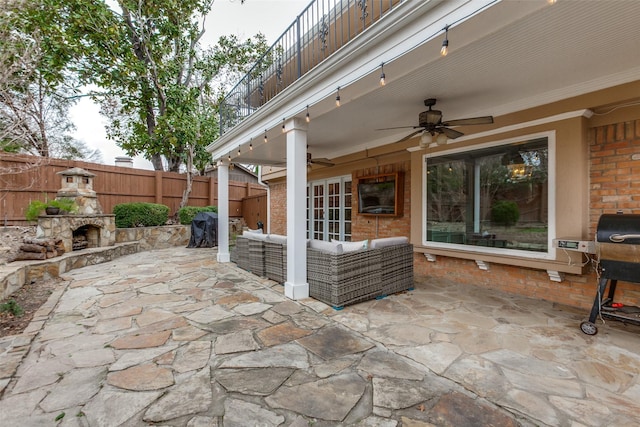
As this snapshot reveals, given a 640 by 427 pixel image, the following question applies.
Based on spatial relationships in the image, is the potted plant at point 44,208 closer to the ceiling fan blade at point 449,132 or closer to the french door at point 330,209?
the french door at point 330,209

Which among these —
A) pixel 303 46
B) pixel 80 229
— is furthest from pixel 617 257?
pixel 80 229

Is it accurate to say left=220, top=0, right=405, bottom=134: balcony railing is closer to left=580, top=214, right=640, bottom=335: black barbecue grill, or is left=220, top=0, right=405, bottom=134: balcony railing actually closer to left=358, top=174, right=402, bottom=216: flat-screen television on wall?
left=358, top=174, right=402, bottom=216: flat-screen television on wall

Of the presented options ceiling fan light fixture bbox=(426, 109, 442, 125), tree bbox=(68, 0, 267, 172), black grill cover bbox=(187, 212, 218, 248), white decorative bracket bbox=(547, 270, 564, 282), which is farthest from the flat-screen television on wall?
tree bbox=(68, 0, 267, 172)

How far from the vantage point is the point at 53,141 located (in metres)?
11.0

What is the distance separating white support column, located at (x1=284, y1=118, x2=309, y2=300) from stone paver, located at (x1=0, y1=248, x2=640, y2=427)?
0.82 ft

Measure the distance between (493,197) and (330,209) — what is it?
385 cm

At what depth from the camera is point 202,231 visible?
8445mm

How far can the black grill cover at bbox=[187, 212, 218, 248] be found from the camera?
841cm

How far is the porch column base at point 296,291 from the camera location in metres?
3.65

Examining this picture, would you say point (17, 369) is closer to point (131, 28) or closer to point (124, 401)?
point (124, 401)

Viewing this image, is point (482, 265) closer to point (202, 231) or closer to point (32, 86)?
point (202, 231)

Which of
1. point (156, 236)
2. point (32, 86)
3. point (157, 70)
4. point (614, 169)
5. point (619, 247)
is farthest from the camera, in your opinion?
point (157, 70)

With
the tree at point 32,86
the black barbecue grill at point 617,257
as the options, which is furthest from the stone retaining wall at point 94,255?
the black barbecue grill at point 617,257

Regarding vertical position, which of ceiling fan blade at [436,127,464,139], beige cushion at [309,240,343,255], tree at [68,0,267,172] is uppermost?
tree at [68,0,267,172]
